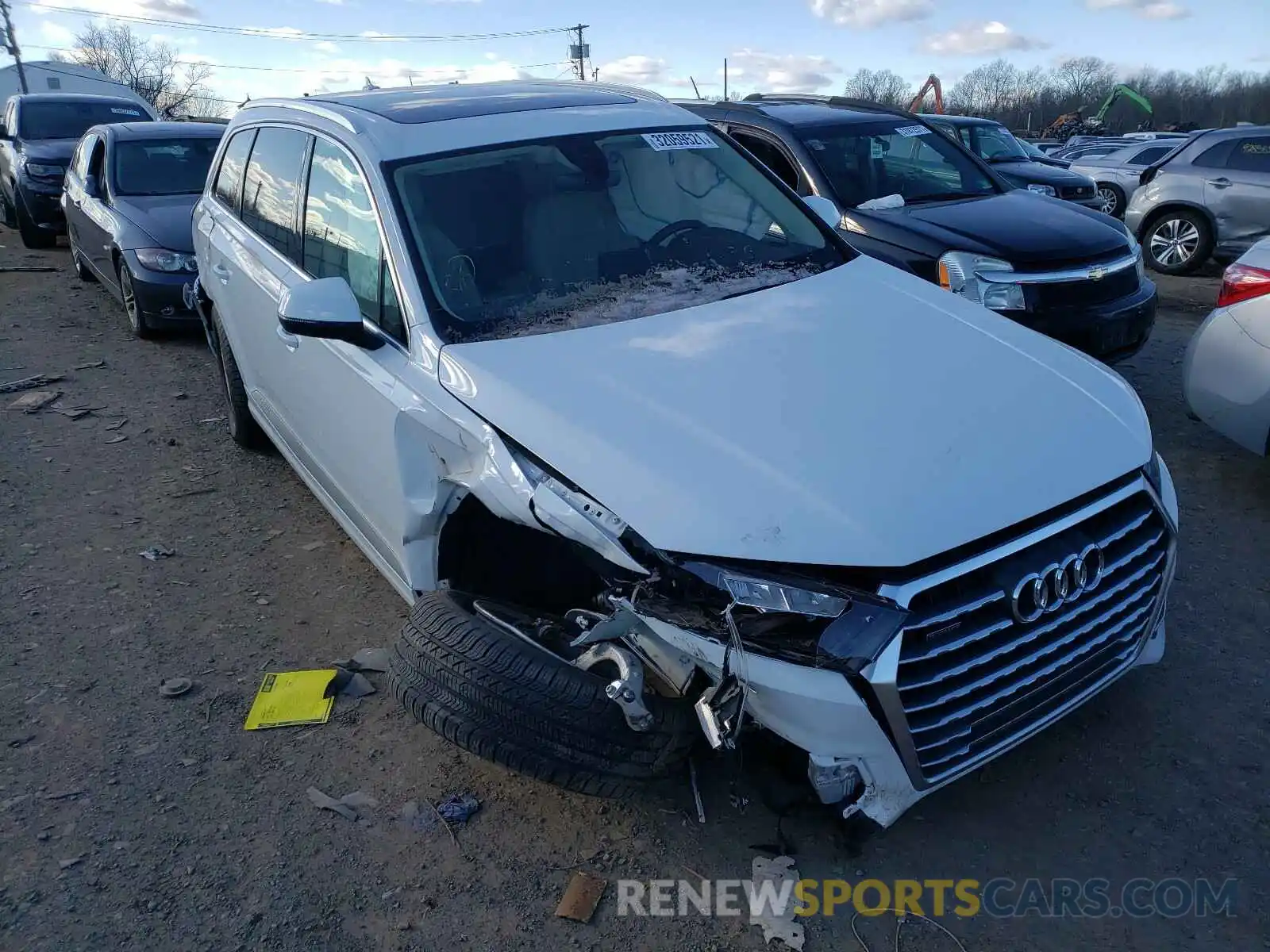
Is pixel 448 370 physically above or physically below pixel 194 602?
above

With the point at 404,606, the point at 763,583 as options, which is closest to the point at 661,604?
the point at 763,583

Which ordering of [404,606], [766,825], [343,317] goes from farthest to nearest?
[404,606] → [343,317] → [766,825]

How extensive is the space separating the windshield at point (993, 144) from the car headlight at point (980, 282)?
7.61 meters

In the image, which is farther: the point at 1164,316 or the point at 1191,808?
the point at 1164,316

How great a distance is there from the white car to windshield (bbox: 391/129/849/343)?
0.04 feet

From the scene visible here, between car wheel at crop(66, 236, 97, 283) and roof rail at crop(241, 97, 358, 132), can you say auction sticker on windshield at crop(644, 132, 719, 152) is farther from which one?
car wheel at crop(66, 236, 97, 283)

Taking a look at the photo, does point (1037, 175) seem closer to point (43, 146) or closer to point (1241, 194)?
point (1241, 194)

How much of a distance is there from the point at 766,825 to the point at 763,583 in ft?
2.82

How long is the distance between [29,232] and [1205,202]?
46.0 ft

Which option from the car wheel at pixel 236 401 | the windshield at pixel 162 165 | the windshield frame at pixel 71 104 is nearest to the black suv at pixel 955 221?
the car wheel at pixel 236 401

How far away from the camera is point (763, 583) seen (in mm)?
2244

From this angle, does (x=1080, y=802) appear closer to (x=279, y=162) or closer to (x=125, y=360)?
(x=279, y=162)

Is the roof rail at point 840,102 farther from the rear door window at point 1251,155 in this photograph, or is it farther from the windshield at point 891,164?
the rear door window at point 1251,155

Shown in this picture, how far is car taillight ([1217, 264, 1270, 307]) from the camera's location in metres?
4.36
